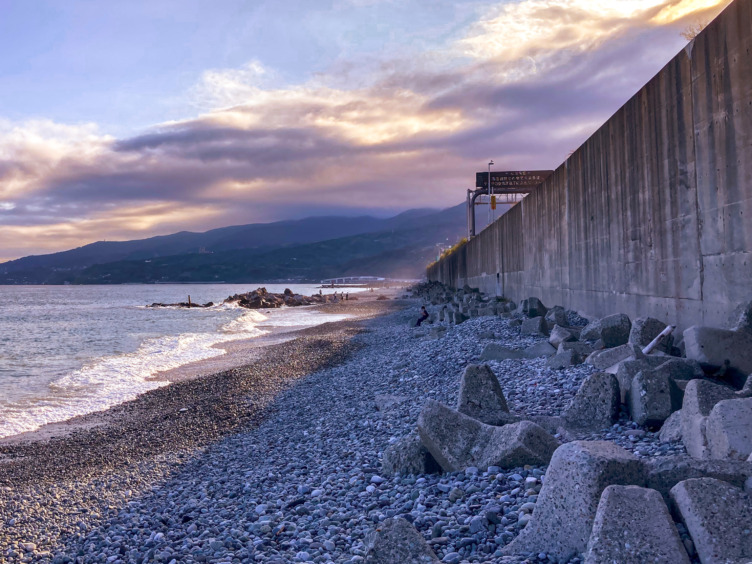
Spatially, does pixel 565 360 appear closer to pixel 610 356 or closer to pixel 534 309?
pixel 610 356

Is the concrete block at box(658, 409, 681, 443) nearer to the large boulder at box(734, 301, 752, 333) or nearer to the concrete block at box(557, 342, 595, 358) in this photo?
the large boulder at box(734, 301, 752, 333)

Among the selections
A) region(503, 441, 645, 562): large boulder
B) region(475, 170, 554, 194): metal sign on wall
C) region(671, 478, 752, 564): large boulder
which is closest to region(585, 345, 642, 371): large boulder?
region(503, 441, 645, 562): large boulder

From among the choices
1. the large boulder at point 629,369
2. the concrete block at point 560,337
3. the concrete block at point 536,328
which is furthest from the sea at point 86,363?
the large boulder at point 629,369

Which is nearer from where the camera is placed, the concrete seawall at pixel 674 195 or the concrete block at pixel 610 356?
the concrete seawall at pixel 674 195

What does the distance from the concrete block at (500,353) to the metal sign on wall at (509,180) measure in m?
30.3

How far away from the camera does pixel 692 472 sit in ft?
9.93

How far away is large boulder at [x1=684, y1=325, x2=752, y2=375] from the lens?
5488mm

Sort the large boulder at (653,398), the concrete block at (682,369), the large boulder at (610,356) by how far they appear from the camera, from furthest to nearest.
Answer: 1. the large boulder at (610,356)
2. the concrete block at (682,369)
3. the large boulder at (653,398)

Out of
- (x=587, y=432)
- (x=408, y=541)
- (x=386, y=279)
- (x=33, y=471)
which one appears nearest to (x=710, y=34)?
(x=587, y=432)

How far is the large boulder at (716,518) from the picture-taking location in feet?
8.49

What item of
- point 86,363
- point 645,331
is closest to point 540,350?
point 645,331

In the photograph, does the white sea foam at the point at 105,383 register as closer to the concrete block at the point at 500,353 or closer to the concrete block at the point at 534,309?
the concrete block at the point at 500,353

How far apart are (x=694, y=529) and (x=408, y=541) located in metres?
1.36

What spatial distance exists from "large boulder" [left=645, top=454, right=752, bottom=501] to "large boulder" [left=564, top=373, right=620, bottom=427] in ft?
6.50
